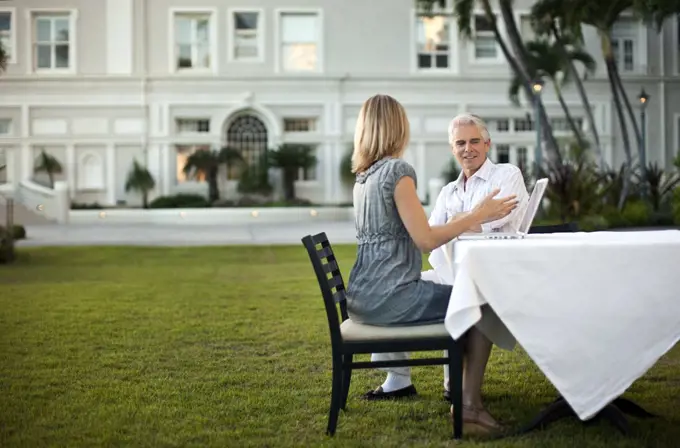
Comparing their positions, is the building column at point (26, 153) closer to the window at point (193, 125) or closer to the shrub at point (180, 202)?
the shrub at point (180, 202)

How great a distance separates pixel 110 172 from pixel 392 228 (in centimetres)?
2558

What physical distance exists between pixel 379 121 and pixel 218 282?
26.4 feet

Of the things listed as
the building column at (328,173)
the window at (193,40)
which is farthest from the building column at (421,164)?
the window at (193,40)

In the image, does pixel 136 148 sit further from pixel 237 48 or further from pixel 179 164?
pixel 237 48

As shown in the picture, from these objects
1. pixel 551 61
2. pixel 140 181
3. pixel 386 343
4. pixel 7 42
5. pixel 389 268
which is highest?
pixel 7 42

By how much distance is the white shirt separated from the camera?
4848 mm

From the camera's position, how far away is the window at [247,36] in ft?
96.2

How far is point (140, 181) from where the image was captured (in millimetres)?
27719

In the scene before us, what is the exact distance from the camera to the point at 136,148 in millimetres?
28750

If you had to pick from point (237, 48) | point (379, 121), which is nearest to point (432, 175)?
point (237, 48)

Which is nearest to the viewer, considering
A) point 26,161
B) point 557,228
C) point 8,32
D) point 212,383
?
point 557,228

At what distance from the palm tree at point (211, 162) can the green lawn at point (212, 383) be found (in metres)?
17.1

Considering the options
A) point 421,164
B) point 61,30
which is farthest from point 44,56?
point 421,164

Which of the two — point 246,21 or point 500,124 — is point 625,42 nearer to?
point 500,124
